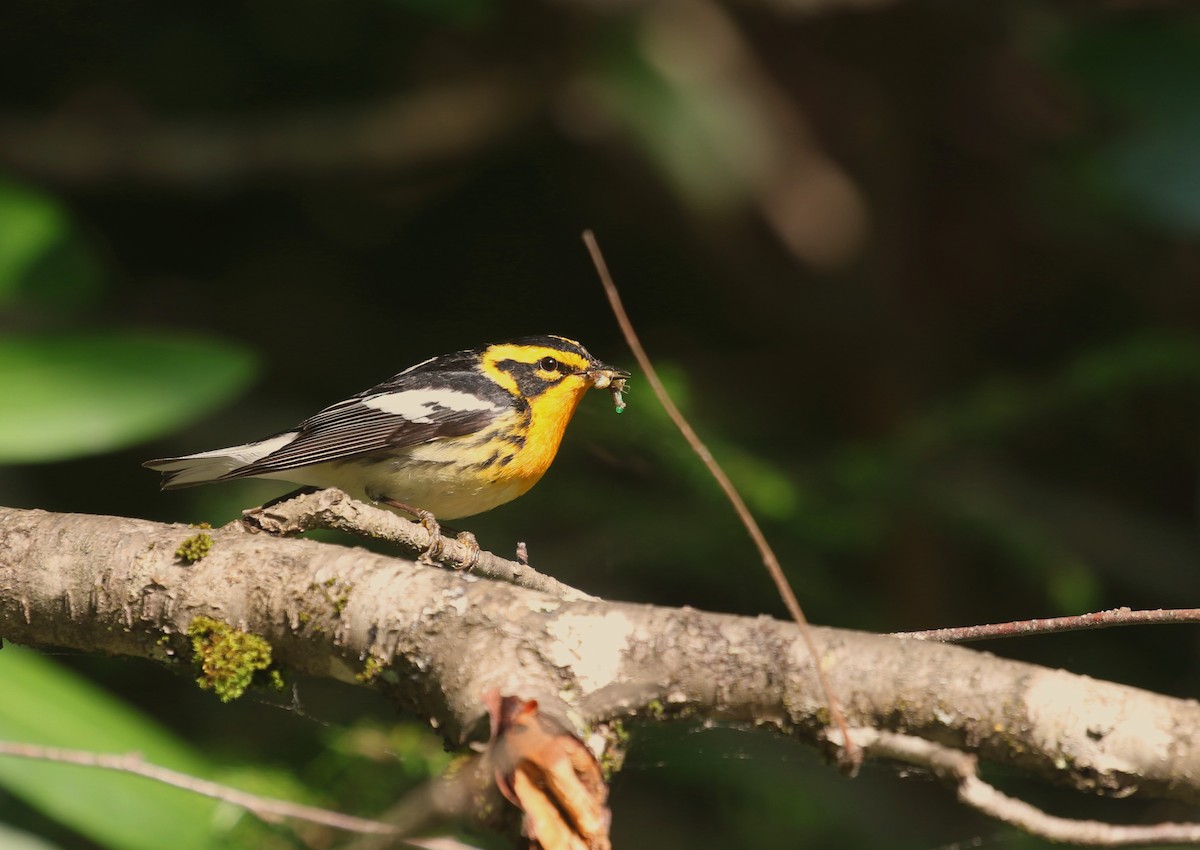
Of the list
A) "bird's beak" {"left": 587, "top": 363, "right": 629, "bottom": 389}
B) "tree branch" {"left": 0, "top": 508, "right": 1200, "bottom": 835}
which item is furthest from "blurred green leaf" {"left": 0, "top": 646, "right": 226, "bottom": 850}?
"bird's beak" {"left": 587, "top": 363, "right": 629, "bottom": 389}

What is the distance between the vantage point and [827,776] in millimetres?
4395

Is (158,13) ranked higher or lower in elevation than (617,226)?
higher

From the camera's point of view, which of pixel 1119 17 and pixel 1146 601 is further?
pixel 1146 601

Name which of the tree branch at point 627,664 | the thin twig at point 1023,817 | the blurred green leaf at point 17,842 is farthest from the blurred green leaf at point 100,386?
the thin twig at point 1023,817

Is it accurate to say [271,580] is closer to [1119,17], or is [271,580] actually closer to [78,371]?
[78,371]

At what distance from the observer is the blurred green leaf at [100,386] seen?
Answer: 3047 millimetres

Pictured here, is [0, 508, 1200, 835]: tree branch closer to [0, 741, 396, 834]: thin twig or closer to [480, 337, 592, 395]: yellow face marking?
[0, 741, 396, 834]: thin twig

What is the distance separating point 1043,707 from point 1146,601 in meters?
3.58

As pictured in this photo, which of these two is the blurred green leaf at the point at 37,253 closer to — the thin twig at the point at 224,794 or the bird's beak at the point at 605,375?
the bird's beak at the point at 605,375

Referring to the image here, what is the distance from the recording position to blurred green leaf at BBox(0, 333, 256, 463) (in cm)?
305

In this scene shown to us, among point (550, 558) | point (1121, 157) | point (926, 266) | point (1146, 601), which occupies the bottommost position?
point (1146, 601)

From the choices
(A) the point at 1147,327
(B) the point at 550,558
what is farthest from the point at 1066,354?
(B) the point at 550,558

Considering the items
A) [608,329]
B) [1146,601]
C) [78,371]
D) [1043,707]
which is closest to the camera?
[1043,707]

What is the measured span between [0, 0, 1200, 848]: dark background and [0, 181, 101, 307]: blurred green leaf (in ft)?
0.07
